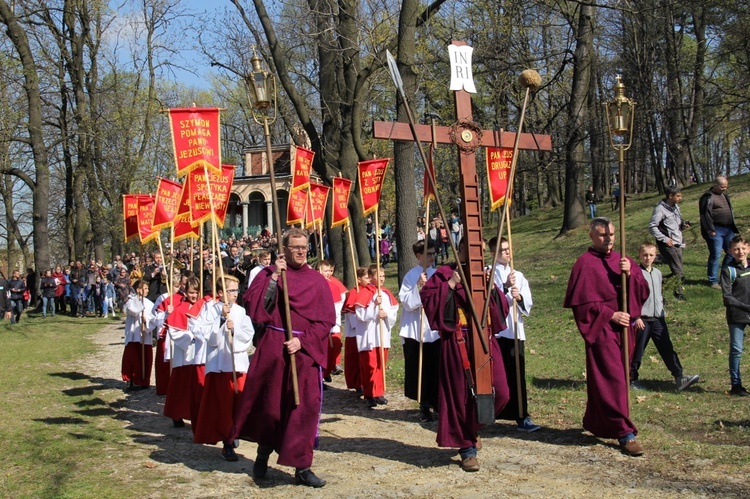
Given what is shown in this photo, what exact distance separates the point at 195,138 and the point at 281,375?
341cm

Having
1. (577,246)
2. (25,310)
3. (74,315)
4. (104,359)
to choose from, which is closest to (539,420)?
(104,359)

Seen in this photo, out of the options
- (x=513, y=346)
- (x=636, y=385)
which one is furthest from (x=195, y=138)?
(x=636, y=385)

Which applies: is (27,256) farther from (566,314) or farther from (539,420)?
(539,420)

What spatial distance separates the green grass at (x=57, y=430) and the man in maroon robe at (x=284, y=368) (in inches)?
45.5

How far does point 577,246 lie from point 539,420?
13374 millimetres

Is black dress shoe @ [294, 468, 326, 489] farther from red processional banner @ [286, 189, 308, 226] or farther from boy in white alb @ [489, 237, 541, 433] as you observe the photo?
red processional banner @ [286, 189, 308, 226]

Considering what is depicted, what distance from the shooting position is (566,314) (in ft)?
47.0

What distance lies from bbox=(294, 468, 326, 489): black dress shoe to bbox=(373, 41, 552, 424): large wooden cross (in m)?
1.42

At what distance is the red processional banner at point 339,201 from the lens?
13.8 meters

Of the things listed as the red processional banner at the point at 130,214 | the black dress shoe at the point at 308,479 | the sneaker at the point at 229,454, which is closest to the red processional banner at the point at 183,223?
the red processional banner at the point at 130,214

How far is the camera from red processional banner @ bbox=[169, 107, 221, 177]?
8852mm

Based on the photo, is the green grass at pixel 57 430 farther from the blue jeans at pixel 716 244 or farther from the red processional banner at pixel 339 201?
the blue jeans at pixel 716 244

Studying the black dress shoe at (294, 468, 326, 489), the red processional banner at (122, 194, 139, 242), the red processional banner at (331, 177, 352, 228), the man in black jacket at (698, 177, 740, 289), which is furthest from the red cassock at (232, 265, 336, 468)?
the man in black jacket at (698, 177, 740, 289)

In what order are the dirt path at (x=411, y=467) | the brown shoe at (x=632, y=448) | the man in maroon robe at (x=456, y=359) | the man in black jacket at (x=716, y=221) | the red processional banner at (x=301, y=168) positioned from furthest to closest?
1. the man in black jacket at (x=716, y=221)
2. the red processional banner at (x=301, y=168)
3. the brown shoe at (x=632, y=448)
4. the man in maroon robe at (x=456, y=359)
5. the dirt path at (x=411, y=467)
